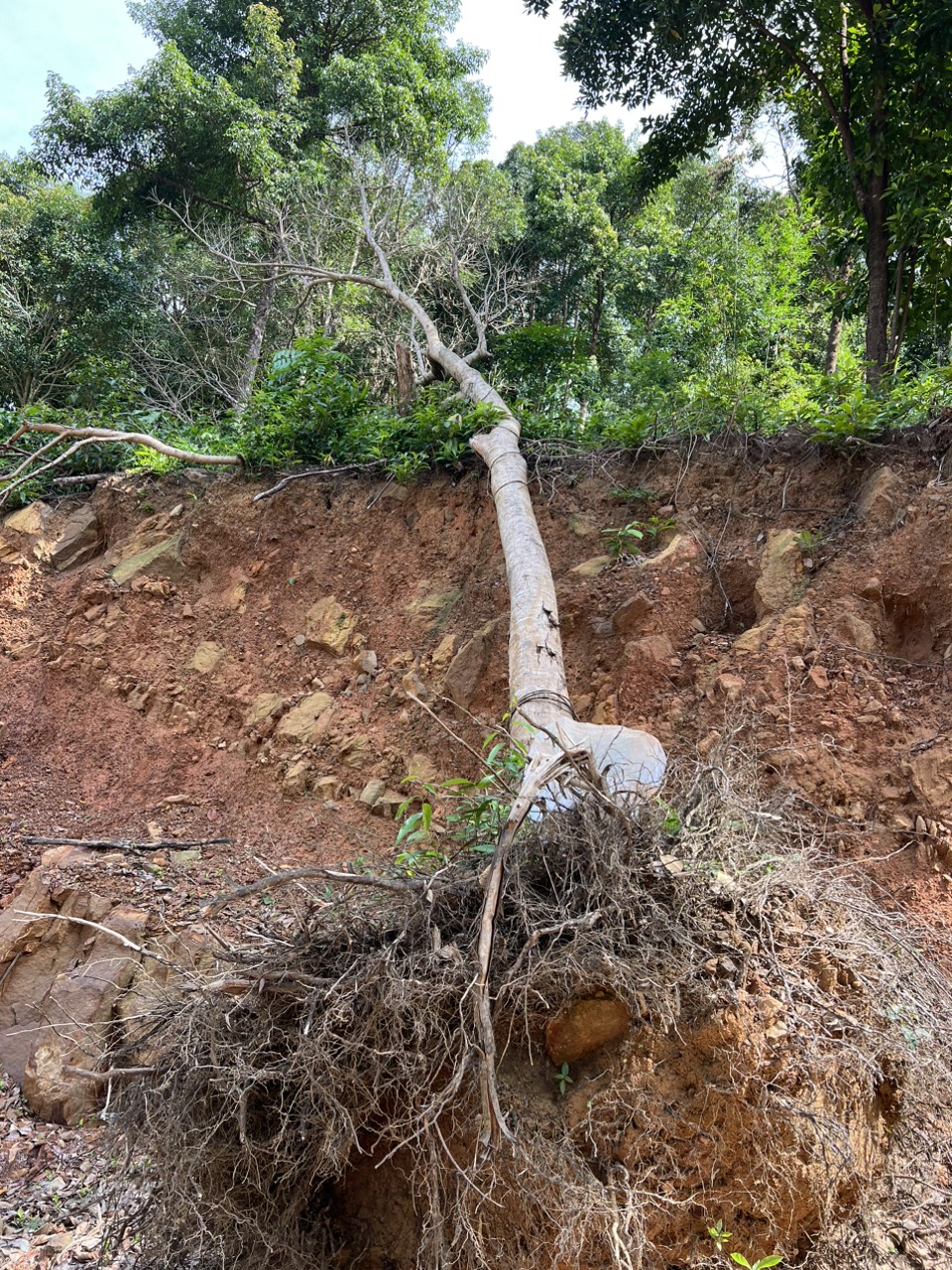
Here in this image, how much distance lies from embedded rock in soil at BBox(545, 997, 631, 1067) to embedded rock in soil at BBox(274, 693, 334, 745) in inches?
130

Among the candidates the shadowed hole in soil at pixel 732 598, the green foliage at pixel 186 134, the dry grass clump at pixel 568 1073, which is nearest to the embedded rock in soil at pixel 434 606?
the shadowed hole in soil at pixel 732 598

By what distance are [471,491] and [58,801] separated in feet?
12.1

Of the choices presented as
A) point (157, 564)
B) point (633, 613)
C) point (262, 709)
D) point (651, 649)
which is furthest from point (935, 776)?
point (157, 564)

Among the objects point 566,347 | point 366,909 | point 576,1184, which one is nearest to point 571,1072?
point 576,1184

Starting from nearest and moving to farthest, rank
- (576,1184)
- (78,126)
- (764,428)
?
(576,1184)
(764,428)
(78,126)

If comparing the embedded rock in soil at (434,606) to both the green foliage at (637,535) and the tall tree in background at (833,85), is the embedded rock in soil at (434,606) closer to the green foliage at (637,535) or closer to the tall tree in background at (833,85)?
the green foliage at (637,535)

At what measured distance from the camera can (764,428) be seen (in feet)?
16.7

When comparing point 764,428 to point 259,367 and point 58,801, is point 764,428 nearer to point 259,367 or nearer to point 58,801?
point 58,801

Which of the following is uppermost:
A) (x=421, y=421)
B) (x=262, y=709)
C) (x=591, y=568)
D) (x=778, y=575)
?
(x=421, y=421)

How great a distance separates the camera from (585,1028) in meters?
2.21

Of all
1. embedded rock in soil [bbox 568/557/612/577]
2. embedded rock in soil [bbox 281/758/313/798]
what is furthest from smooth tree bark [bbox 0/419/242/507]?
embedded rock in soil [bbox 568/557/612/577]

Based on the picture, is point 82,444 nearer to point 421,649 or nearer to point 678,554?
point 421,649

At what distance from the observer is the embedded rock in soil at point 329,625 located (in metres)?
5.68

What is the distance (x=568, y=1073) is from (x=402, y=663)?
11.1 ft
